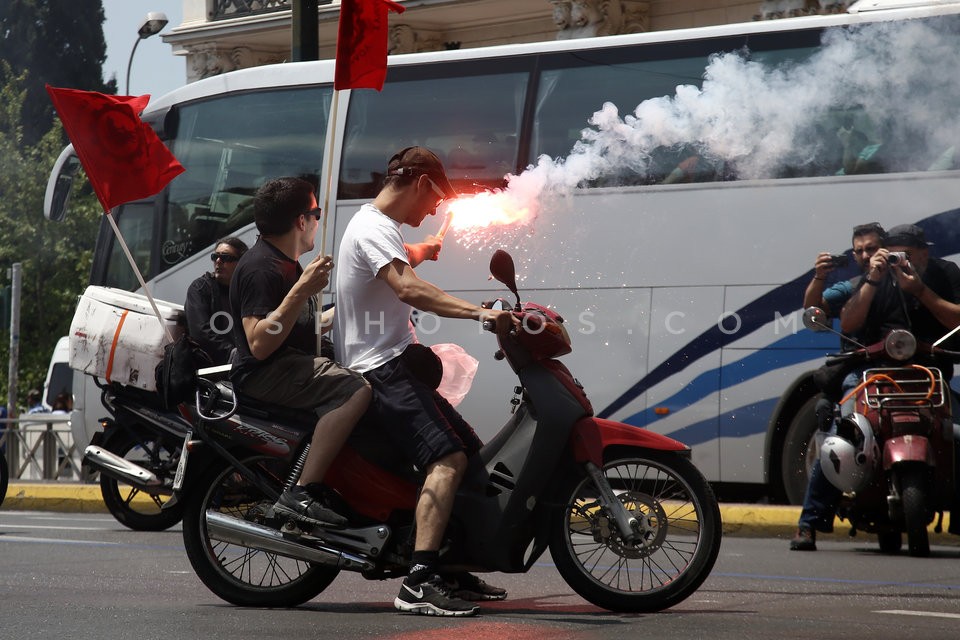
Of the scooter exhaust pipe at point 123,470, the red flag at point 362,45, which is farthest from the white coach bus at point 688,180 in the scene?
the red flag at point 362,45

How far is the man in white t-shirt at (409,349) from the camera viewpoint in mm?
5539

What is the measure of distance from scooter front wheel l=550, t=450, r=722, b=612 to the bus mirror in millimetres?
8673

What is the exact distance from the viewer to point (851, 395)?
820cm

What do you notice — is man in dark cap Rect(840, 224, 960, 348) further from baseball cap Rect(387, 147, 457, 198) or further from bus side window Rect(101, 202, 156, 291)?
bus side window Rect(101, 202, 156, 291)

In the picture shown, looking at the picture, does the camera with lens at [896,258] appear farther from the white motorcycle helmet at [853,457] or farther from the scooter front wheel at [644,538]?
the scooter front wheel at [644,538]

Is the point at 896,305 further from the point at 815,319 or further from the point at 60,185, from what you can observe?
the point at 60,185

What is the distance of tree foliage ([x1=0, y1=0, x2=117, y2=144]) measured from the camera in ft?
171

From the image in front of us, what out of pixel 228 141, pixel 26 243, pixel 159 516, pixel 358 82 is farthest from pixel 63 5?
pixel 358 82

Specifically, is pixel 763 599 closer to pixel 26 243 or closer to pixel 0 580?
pixel 0 580

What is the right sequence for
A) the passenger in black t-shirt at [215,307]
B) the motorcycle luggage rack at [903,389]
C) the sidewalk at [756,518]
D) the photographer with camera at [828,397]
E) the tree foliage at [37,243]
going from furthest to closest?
the tree foliage at [37,243]
the sidewalk at [756,518]
the passenger in black t-shirt at [215,307]
the photographer with camera at [828,397]
the motorcycle luggage rack at [903,389]

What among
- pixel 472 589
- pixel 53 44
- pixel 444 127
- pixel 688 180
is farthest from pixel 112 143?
pixel 53 44

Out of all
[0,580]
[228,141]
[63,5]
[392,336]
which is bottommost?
[0,580]

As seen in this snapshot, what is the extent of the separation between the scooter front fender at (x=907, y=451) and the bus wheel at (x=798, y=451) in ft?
9.34

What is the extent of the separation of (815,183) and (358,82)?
17.0ft
